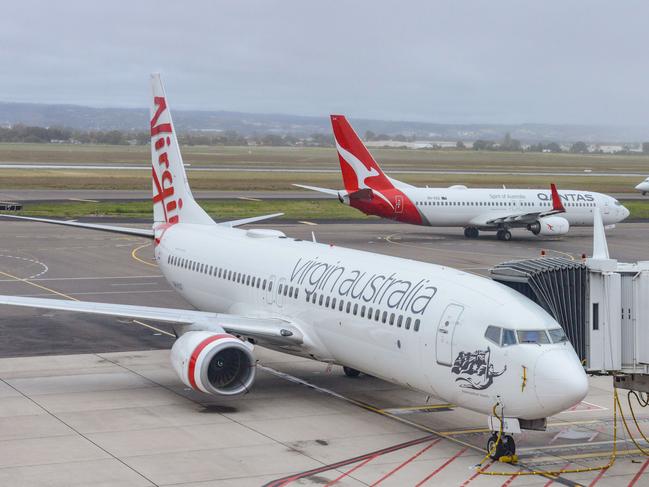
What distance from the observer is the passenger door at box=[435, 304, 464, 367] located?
24.0 metres

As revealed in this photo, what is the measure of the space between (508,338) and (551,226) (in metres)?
54.0

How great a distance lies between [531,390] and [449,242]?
173ft

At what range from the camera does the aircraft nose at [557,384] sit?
869 inches

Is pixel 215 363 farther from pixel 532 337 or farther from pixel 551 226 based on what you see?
pixel 551 226

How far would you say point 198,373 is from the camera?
26859mm

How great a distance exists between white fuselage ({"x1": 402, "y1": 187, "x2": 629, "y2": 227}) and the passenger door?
A: 5081 cm

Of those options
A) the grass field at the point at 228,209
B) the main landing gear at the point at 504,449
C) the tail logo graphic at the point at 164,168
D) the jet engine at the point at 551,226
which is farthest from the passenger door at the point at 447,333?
the grass field at the point at 228,209

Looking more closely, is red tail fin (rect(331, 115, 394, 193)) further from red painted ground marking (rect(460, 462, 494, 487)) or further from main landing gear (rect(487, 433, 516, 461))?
red painted ground marking (rect(460, 462, 494, 487))

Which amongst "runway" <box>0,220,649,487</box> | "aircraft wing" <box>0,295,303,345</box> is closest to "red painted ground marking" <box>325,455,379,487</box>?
"runway" <box>0,220,649,487</box>

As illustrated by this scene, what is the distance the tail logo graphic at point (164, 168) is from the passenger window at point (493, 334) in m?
19.0

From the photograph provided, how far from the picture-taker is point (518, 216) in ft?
251

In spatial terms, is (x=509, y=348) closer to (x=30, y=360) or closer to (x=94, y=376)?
(x=94, y=376)

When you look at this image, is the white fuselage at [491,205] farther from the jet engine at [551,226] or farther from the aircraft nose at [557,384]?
the aircraft nose at [557,384]

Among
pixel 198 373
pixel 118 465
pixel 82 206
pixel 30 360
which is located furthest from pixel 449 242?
pixel 118 465
